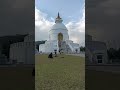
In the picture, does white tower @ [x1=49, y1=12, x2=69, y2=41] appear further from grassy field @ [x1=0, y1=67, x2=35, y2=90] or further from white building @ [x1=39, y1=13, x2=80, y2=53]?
grassy field @ [x1=0, y1=67, x2=35, y2=90]

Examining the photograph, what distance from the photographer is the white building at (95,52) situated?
235 inches

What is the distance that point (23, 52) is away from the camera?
19.9 ft

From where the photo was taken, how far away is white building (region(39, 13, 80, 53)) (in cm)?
2906

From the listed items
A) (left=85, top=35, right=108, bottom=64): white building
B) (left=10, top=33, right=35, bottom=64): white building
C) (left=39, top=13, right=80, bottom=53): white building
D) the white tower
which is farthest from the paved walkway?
the white tower

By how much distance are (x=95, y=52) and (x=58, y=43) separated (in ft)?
77.7

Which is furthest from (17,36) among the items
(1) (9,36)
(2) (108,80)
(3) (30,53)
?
(2) (108,80)

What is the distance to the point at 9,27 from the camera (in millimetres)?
5809

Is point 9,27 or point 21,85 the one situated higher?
point 9,27

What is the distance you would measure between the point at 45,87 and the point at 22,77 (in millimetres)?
721

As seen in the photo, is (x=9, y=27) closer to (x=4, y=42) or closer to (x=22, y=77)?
(x=4, y=42)

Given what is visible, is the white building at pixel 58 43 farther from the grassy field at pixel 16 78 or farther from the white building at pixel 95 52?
the grassy field at pixel 16 78

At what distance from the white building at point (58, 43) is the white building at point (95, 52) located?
70.2 feet

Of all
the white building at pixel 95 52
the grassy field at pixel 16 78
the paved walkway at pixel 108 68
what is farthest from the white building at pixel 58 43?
the grassy field at pixel 16 78

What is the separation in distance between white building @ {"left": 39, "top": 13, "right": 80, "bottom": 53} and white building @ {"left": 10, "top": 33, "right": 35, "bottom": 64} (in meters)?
21.7
